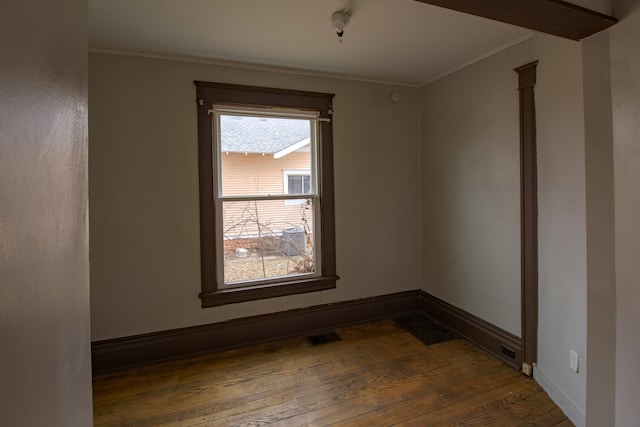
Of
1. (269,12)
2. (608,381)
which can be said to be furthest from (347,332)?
(269,12)

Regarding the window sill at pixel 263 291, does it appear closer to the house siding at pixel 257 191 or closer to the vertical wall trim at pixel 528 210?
the house siding at pixel 257 191

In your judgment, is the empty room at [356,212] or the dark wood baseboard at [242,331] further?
the dark wood baseboard at [242,331]

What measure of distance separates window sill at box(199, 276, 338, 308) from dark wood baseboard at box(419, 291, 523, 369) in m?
1.11

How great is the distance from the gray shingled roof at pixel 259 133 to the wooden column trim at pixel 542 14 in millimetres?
1990

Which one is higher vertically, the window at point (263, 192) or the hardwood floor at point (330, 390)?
the window at point (263, 192)

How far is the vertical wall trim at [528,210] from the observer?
2.25 meters

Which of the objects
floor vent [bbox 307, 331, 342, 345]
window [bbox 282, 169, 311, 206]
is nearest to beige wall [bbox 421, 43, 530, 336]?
floor vent [bbox 307, 331, 342, 345]

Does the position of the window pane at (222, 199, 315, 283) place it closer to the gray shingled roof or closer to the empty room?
the empty room

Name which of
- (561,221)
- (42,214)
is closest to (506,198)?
(561,221)

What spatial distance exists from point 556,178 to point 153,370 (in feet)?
10.7

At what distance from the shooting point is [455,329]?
121 inches

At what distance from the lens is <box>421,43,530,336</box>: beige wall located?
2.48 m

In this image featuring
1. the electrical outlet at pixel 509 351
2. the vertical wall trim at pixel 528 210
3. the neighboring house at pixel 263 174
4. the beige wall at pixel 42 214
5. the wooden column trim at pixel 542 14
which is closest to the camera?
A: the beige wall at pixel 42 214

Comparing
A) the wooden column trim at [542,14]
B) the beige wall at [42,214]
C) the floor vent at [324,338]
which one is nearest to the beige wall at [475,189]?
the wooden column trim at [542,14]
